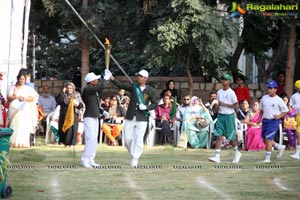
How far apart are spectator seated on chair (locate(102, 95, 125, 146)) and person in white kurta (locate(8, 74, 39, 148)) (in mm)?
2233

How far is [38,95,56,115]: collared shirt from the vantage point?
25.9 m

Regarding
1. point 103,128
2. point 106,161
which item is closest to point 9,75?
point 103,128

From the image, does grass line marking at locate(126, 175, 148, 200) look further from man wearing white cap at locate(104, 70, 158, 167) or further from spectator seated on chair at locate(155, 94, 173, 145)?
spectator seated on chair at locate(155, 94, 173, 145)

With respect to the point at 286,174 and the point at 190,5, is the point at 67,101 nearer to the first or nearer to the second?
the point at 190,5

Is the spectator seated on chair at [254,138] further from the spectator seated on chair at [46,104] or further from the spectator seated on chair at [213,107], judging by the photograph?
the spectator seated on chair at [46,104]

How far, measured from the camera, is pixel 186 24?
25156 millimetres

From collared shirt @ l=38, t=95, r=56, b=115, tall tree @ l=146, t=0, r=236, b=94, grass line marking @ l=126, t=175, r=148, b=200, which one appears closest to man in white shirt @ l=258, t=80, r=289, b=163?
grass line marking @ l=126, t=175, r=148, b=200

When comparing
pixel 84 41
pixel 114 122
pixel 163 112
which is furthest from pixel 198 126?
pixel 84 41

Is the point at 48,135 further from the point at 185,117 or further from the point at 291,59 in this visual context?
the point at 291,59

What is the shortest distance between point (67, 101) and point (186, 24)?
14.0 feet

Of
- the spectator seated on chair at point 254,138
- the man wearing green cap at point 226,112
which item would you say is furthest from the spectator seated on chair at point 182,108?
the man wearing green cap at point 226,112

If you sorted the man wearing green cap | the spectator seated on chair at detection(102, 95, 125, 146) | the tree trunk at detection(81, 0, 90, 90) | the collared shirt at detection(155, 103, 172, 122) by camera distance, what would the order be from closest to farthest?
the man wearing green cap, the spectator seated on chair at detection(102, 95, 125, 146), the collared shirt at detection(155, 103, 172, 122), the tree trunk at detection(81, 0, 90, 90)

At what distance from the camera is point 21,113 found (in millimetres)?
22562

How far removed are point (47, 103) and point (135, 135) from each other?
8796 millimetres
